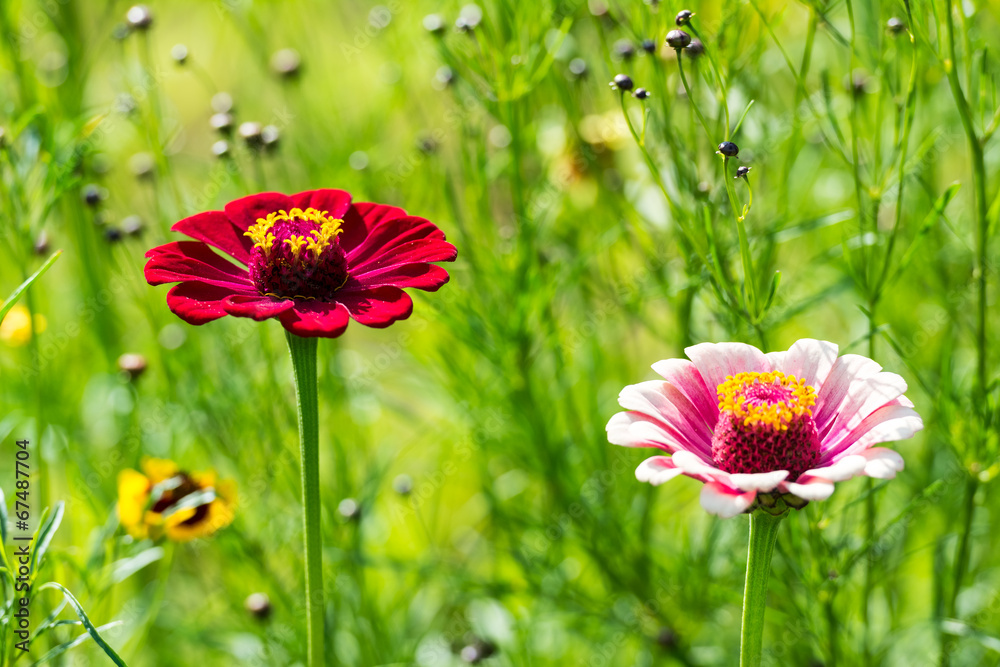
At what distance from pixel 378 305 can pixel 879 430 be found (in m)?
0.41

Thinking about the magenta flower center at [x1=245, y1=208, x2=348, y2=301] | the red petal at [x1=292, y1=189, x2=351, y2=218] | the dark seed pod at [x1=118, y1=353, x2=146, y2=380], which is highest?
the red petal at [x1=292, y1=189, x2=351, y2=218]

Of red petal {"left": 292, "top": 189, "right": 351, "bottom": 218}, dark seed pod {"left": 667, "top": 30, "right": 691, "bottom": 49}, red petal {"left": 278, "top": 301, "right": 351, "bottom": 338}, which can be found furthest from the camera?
red petal {"left": 292, "top": 189, "right": 351, "bottom": 218}

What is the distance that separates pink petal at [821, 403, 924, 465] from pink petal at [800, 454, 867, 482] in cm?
2

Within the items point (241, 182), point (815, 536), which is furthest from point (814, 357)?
point (241, 182)

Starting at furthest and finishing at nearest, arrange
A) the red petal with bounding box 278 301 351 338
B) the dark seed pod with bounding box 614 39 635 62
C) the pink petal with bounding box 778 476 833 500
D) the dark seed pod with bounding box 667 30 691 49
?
the dark seed pod with bounding box 614 39 635 62 < the dark seed pod with bounding box 667 30 691 49 < the red petal with bounding box 278 301 351 338 < the pink petal with bounding box 778 476 833 500

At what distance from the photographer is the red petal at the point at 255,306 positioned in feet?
2.40

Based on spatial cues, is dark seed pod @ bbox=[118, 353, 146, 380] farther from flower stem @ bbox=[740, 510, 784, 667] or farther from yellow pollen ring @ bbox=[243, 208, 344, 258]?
flower stem @ bbox=[740, 510, 784, 667]

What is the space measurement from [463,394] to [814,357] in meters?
0.77

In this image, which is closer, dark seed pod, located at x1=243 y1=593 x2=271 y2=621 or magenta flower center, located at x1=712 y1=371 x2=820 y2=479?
magenta flower center, located at x1=712 y1=371 x2=820 y2=479

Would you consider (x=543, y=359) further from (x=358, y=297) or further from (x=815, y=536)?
(x=358, y=297)

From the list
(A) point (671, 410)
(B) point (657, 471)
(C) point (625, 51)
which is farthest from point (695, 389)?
(C) point (625, 51)

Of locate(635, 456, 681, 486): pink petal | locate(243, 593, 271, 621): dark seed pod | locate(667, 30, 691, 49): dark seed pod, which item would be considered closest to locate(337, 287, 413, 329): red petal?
locate(635, 456, 681, 486): pink petal

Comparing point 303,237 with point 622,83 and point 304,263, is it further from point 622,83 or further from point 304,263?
point 622,83

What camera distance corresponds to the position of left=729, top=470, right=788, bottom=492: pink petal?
2.08 feet
